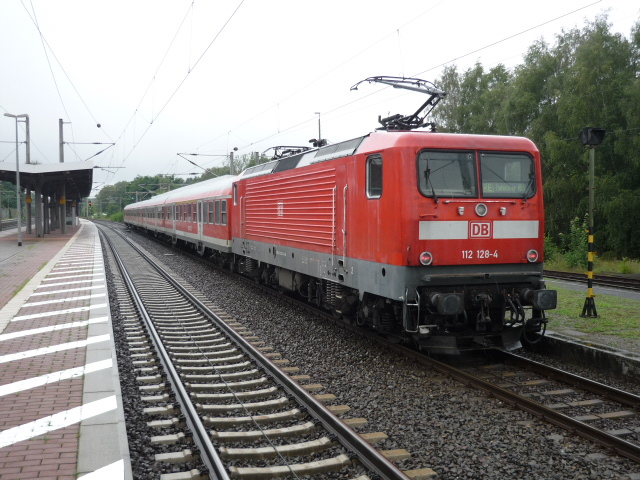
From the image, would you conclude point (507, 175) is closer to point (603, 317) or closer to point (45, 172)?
point (603, 317)

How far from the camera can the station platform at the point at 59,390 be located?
4.84 m

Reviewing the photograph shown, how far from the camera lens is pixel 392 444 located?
18.1ft

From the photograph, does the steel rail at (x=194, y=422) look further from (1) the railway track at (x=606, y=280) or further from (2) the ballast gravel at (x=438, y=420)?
(1) the railway track at (x=606, y=280)

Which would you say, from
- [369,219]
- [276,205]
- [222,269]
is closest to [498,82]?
[222,269]

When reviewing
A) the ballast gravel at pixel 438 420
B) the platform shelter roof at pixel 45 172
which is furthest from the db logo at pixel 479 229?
the platform shelter roof at pixel 45 172

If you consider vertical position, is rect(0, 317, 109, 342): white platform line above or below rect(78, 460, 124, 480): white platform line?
above

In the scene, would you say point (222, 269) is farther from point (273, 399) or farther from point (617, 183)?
point (617, 183)

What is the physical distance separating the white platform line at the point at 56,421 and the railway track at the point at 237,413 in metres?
0.48

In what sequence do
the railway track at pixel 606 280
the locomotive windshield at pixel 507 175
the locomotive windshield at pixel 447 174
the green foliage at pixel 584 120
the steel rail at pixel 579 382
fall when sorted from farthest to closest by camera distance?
the green foliage at pixel 584 120
the railway track at pixel 606 280
the locomotive windshield at pixel 507 175
the locomotive windshield at pixel 447 174
the steel rail at pixel 579 382

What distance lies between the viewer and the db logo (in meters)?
8.00

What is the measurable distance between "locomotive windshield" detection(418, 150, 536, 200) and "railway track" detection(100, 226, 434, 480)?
3101 millimetres

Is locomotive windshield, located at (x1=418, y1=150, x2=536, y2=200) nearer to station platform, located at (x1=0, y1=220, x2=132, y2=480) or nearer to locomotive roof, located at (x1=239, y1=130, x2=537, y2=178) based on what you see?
locomotive roof, located at (x1=239, y1=130, x2=537, y2=178)

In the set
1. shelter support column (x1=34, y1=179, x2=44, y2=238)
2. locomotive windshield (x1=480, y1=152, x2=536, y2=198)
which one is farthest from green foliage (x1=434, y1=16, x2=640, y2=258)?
shelter support column (x1=34, y1=179, x2=44, y2=238)

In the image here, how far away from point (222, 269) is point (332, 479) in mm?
16410
